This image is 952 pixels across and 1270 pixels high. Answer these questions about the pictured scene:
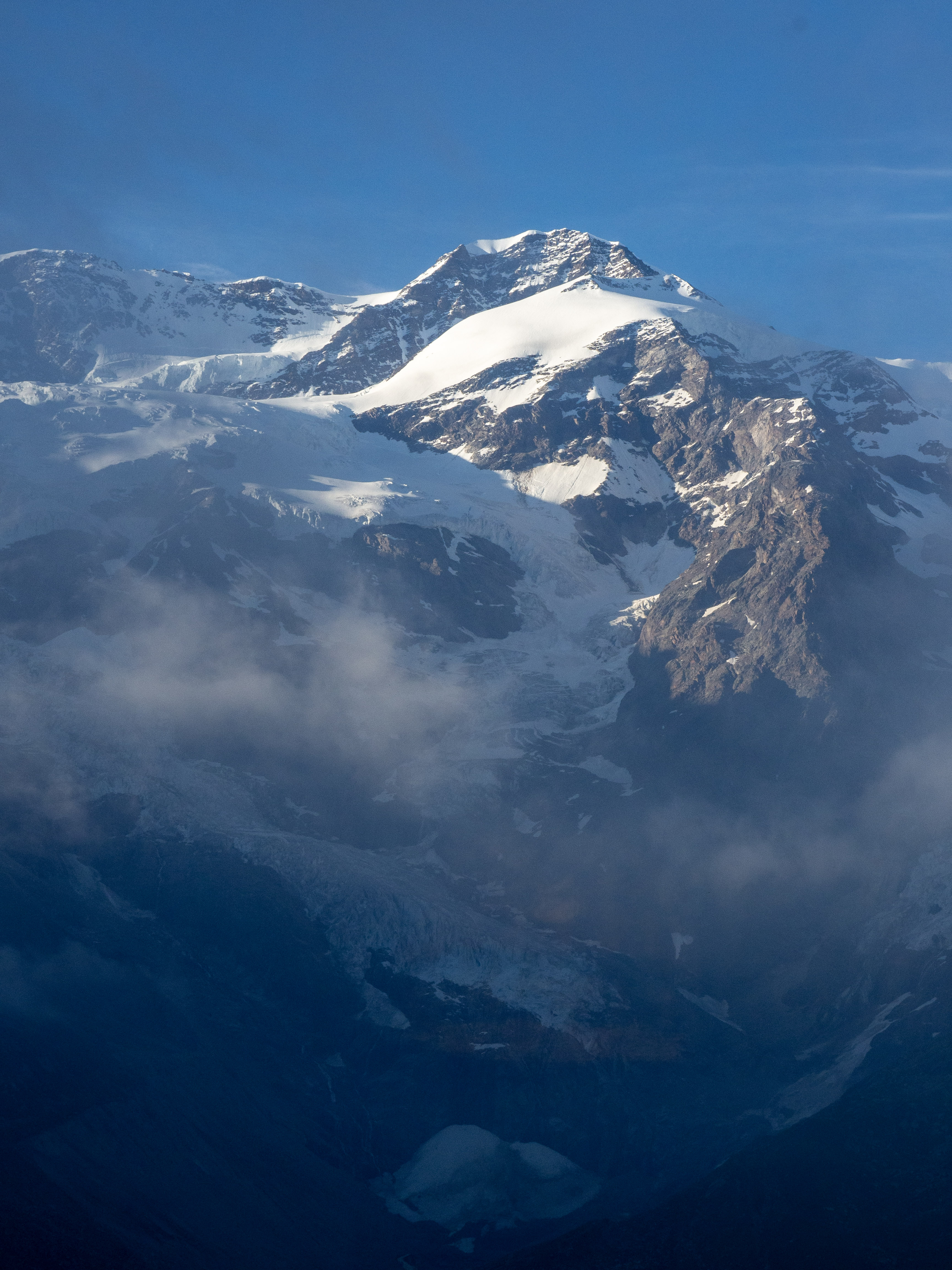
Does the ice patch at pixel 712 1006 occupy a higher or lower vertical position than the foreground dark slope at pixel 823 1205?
higher

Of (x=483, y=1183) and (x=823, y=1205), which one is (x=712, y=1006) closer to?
(x=483, y=1183)

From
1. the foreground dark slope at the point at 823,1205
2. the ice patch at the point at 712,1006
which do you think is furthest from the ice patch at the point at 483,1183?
the ice patch at the point at 712,1006

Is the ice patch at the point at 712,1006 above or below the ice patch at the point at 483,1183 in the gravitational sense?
above

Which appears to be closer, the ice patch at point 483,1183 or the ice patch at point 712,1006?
the ice patch at point 483,1183

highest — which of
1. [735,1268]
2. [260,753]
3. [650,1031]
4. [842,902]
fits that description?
[260,753]

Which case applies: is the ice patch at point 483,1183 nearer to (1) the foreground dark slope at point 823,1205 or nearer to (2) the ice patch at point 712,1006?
(1) the foreground dark slope at point 823,1205

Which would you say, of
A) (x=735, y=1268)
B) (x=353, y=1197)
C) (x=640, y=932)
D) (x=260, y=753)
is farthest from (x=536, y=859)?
(x=735, y=1268)

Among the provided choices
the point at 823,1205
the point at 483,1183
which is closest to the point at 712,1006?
the point at 483,1183

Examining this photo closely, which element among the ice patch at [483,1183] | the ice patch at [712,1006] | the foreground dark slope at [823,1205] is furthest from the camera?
the ice patch at [712,1006]

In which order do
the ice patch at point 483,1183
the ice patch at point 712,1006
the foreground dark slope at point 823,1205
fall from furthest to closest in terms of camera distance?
the ice patch at point 712,1006 < the ice patch at point 483,1183 < the foreground dark slope at point 823,1205

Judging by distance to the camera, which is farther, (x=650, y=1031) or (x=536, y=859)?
(x=536, y=859)

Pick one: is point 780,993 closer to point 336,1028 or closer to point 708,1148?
point 708,1148
